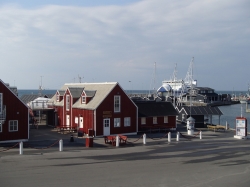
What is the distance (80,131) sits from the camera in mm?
36938

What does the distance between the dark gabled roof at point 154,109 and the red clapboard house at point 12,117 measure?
45.7 ft

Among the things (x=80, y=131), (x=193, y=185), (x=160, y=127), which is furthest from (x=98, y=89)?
(x=193, y=185)

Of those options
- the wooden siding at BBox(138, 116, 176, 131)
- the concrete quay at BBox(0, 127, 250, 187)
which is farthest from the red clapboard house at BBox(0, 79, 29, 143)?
the wooden siding at BBox(138, 116, 176, 131)

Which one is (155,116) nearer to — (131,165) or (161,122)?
(161,122)

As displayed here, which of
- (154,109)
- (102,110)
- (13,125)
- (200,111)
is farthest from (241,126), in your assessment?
(13,125)

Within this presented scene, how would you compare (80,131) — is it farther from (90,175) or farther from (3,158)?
(90,175)

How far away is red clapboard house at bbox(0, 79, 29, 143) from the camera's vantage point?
31.9m

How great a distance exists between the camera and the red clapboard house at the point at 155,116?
4128cm

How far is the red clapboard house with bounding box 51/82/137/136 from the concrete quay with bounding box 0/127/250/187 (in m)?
5.12

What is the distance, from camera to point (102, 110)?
37438 millimetres

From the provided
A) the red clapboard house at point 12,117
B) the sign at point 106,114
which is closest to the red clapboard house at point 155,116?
the sign at point 106,114

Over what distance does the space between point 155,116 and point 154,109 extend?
4.24 feet

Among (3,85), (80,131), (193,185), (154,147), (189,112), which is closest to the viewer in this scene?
(193,185)

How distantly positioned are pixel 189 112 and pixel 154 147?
63.2 ft
